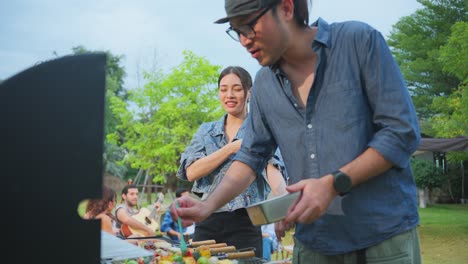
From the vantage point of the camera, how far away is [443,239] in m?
12.1

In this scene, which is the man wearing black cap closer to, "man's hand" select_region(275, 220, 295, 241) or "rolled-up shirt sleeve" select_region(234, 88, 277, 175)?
"man's hand" select_region(275, 220, 295, 241)

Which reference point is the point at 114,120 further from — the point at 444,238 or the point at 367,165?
the point at 367,165

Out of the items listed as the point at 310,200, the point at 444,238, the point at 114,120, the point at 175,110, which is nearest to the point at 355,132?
the point at 310,200

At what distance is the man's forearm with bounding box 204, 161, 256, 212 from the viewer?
80.4 inches

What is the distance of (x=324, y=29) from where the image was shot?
6.16ft

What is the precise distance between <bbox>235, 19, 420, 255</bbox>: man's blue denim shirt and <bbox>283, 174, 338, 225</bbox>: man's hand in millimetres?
224

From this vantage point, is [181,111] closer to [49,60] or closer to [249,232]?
[249,232]

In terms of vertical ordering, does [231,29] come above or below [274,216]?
above

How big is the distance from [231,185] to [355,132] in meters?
0.62

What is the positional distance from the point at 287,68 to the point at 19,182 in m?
1.22

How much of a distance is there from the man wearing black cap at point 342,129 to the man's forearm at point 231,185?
0.08 m

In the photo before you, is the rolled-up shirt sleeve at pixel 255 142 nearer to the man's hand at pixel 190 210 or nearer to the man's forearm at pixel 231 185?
the man's forearm at pixel 231 185

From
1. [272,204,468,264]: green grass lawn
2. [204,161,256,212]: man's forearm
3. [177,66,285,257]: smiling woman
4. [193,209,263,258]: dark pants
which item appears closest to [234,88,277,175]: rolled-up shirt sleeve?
[204,161,256,212]: man's forearm

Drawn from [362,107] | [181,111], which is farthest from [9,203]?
[181,111]
